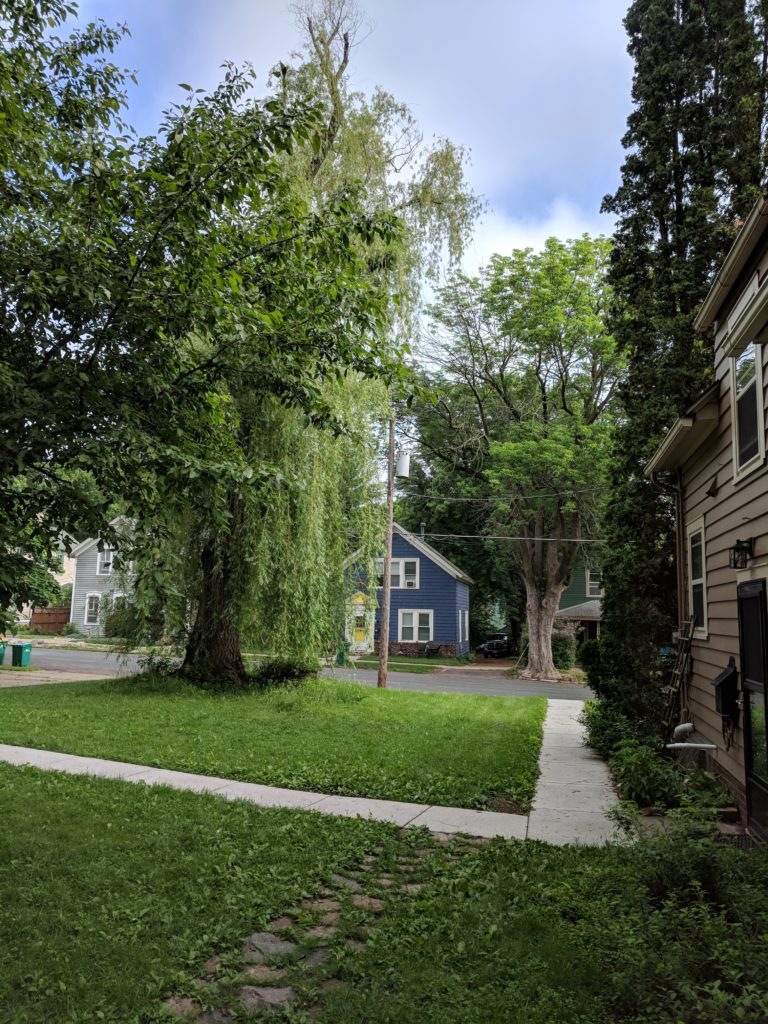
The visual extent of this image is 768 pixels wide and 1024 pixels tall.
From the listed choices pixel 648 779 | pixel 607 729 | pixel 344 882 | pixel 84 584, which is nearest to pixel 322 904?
pixel 344 882

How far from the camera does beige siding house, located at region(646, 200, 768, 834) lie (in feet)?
17.4

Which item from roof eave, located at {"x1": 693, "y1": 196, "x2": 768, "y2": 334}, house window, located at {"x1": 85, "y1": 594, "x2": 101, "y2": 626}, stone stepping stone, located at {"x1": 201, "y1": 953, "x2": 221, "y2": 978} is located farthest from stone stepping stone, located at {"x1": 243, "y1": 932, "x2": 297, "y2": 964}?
house window, located at {"x1": 85, "y1": 594, "x2": 101, "y2": 626}

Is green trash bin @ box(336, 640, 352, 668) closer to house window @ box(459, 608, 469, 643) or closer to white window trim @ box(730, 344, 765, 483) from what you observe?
house window @ box(459, 608, 469, 643)

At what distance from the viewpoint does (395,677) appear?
2259 cm

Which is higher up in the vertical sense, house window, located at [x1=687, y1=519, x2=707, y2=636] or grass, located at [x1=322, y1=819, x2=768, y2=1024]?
house window, located at [x1=687, y1=519, x2=707, y2=636]

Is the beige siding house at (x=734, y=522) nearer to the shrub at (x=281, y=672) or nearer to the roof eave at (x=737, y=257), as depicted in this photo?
the roof eave at (x=737, y=257)

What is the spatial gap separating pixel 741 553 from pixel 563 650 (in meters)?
24.5

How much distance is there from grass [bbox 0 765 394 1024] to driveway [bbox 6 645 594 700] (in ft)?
37.7

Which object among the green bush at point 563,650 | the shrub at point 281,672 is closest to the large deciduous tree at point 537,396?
the green bush at point 563,650

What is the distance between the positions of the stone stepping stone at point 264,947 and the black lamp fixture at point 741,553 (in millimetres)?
4341

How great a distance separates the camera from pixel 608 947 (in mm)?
3229

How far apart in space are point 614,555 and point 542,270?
549 inches

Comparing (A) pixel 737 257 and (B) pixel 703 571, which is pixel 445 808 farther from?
(A) pixel 737 257

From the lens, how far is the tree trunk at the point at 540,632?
2431cm
